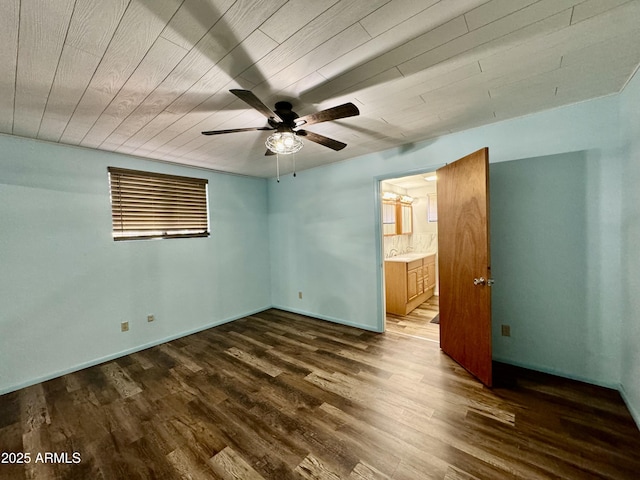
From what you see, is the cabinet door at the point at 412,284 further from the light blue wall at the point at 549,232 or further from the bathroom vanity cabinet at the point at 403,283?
the light blue wall at the point at 549,232

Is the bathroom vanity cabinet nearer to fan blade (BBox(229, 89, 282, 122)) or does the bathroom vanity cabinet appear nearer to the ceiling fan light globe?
the ceiling fan light globe

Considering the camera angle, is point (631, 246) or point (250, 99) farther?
point (631, 246)

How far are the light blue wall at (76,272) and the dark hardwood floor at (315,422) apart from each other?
36 centimetres

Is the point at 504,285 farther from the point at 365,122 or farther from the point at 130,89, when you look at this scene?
the point at 130,89

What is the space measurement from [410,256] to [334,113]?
12.4 ft

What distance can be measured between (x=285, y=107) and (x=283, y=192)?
2.60m

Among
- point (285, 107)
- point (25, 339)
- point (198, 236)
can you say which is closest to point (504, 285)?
point (285, 107)

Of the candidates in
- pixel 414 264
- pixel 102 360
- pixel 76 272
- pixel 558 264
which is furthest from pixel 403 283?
pixel 76 272

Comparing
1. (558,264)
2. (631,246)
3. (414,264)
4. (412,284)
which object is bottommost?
(412,284)

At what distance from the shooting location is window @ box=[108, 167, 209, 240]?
304 cm

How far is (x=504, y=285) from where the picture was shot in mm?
2506

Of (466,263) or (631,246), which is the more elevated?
(631,246)

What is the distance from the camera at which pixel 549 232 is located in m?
2.29

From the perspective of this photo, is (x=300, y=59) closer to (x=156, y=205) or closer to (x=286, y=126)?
(x=286, y=126)
